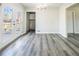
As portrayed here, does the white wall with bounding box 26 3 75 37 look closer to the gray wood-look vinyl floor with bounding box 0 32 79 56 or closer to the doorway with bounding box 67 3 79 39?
the doorway with bounding box 67 3 79 39

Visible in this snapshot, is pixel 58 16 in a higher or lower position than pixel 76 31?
higher

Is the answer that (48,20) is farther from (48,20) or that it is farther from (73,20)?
(73,20)

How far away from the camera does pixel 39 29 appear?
9953mm

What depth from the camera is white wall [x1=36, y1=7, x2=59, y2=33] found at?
9.85 m

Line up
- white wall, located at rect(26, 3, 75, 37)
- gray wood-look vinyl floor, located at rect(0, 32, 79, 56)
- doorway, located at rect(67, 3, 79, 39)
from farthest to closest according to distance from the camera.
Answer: white wall, located at rect(26, 3, 75, 37) < doorway, located at rect(67, 3, 79, 39) < gray wood-look vinyl floor, located at rect(0, 32, 79, 56)

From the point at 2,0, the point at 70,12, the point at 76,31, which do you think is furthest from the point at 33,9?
the point at 2,0

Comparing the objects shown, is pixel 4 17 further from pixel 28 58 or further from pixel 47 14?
pixel 47 14

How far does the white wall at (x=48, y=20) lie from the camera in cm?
985

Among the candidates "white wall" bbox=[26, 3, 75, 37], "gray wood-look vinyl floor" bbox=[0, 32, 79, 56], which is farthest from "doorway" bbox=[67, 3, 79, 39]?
"gray wood-look vinyl floor" bbox=[0, 32, 79, 56]

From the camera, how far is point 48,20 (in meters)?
9.91

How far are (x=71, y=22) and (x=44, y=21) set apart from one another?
2221mm

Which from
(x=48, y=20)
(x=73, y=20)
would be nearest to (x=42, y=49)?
(x=48, y=20)

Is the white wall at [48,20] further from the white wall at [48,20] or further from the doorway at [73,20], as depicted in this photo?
the doorway at [73,20]

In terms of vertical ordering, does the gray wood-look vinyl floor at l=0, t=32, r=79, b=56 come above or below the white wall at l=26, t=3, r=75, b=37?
below
